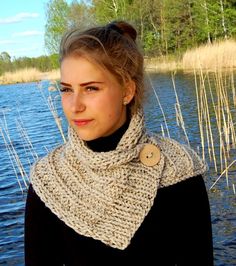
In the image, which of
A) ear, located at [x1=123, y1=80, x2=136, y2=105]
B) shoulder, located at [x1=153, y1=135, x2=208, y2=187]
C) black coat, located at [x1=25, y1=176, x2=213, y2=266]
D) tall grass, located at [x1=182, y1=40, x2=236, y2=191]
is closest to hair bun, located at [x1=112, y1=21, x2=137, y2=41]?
ear, located at [x1=123, y1=80, x2=136, y2=105]

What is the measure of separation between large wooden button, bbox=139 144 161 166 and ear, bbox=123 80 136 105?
0.18 meters

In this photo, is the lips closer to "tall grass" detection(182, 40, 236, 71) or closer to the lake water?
the lake water

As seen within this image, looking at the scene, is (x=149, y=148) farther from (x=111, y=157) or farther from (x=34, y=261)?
(x=34, y=261)

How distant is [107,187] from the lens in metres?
1.59

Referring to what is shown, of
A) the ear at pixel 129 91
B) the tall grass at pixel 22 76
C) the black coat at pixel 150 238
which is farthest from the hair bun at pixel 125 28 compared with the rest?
the tall grass at pixel 22 76

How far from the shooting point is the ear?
1716 millimetres

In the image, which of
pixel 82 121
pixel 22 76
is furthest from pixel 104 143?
pixel 22 76

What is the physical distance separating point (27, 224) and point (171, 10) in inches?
1113

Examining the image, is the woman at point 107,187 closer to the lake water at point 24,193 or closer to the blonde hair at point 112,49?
the blonde hair at point 112,49

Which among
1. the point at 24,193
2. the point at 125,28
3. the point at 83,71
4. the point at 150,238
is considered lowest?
the point at 24,193

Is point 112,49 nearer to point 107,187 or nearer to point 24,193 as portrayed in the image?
point 107,187

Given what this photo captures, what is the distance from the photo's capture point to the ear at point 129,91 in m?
1.72

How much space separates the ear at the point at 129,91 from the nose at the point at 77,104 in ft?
0.65

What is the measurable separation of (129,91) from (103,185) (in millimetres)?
372
